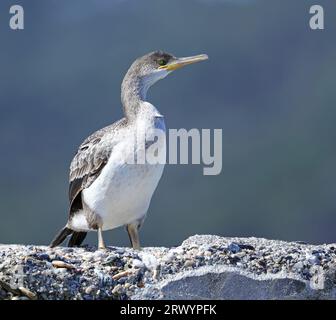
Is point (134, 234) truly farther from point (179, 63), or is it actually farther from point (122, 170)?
point (179, 63)

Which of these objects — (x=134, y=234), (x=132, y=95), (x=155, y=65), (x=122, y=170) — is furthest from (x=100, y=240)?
(x=155, y=65)

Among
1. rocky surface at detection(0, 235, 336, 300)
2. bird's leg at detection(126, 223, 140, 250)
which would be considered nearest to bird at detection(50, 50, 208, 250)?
bird's leg at detection(126, 223, 140, 250)

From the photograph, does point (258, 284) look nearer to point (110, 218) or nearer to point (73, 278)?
point (73, 278)

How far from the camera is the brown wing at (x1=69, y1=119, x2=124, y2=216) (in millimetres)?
7977

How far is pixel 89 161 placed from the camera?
8070 mm

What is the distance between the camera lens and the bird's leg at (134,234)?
26.8ft

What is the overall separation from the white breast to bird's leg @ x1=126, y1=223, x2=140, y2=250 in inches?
3.6

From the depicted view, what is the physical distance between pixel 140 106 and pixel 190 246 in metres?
1.47

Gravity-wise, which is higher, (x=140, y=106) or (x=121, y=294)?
(x=140, y=106)

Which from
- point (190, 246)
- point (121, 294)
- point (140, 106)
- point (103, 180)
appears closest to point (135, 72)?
point (140, 106)

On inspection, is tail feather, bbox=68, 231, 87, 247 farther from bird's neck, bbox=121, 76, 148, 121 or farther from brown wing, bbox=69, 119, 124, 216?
bird's neck, bbox=121, 76, 148, 121
